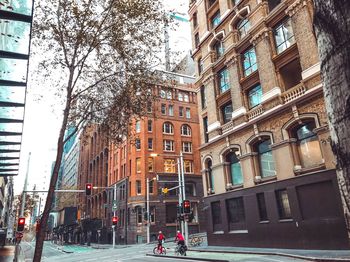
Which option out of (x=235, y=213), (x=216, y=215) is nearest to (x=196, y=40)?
(x=216, y=215)

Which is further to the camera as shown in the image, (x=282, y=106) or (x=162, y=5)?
(x=282, y=106)

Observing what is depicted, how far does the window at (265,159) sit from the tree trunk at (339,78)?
2039 cm

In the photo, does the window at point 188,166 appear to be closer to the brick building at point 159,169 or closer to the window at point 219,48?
the brick building at point 159,169

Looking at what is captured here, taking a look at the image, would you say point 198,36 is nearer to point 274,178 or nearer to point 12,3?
point 274,178

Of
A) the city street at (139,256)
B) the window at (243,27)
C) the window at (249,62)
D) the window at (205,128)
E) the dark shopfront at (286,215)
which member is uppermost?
the window at (243,27)

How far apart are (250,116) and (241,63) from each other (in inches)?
Result: 200

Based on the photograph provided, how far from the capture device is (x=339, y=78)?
1567 mm

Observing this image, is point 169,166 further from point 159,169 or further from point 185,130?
point 185,130

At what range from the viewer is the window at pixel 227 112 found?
2673 cm

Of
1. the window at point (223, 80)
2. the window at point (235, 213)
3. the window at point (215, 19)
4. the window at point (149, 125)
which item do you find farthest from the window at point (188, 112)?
the window at point (235, 213)

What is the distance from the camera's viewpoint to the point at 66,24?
42.7 feet

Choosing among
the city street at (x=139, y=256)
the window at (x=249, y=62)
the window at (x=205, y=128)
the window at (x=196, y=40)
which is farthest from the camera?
the window at (x=196, y=40)

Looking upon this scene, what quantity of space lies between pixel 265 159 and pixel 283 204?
3.54 meters

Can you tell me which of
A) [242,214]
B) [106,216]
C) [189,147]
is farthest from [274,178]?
[106,216]
